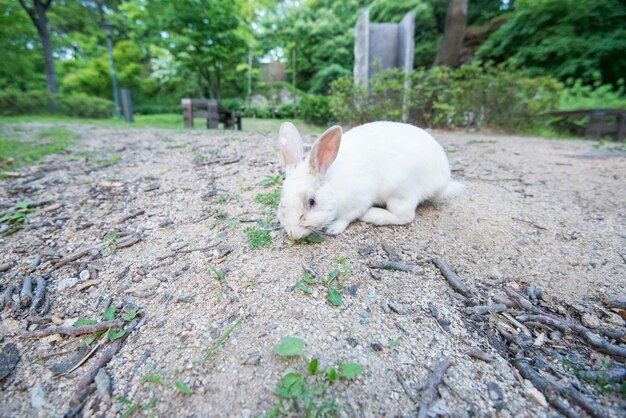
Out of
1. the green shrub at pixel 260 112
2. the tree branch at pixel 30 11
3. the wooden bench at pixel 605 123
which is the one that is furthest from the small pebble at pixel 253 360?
the tree branch at pixel 30 11

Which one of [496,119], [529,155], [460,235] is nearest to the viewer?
[460,235]

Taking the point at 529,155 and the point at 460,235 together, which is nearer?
the point at 460,235

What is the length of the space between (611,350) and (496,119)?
7140mm

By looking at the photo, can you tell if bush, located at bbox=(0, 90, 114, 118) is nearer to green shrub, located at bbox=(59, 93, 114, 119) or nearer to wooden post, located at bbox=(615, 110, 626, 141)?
green shrub, located at bbox=(59, 93, 114, 119)

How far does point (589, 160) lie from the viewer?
14.9 feet

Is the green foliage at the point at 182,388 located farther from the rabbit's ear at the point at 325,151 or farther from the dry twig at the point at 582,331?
the dry twig at the point at 582,331

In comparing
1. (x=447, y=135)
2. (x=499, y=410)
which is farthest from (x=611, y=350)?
(x=447, y=135)

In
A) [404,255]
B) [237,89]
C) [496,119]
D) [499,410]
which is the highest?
[237,89]

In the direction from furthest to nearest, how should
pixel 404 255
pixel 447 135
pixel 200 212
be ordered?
pixel 447 135
pixel 200 212
pixel 404 255

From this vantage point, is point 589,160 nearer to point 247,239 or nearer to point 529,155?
point 529,155

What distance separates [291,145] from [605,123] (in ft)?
29.0

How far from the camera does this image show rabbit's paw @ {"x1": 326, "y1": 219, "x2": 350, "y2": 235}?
2.19 m

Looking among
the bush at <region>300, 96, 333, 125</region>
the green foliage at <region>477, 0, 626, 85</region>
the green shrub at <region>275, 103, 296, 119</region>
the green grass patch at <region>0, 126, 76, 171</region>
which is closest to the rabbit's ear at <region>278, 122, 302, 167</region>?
the green grass patch at <region>0, 126, 76, 171</region>

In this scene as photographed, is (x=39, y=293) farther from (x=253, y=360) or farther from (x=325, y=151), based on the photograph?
(x=325, y=151)
